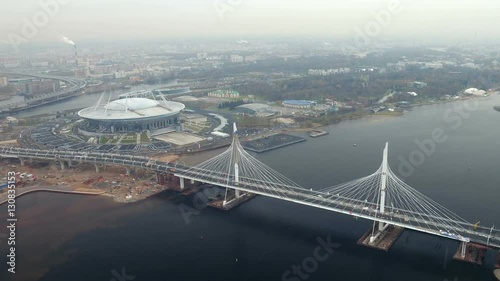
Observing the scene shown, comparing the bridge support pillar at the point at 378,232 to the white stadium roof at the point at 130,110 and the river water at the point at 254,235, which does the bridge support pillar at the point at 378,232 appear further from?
the white stadium roof at the point at 130,110

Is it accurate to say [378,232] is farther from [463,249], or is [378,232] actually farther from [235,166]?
[235,166]

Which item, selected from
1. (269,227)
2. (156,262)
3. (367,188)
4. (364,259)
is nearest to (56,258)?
(156,262)

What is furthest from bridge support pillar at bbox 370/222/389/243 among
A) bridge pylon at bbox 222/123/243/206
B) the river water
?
bridge pylon at bbox 222/123/243/206

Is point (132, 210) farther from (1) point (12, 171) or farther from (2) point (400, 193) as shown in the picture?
(2) point (400, 193)

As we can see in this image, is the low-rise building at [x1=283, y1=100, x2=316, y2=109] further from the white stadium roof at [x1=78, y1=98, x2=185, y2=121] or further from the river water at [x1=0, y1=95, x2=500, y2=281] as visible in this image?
the river water at [x1=0, y1=95, x2=500, y2=281]

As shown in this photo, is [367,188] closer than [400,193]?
No

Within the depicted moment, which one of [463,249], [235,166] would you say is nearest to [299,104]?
[235,166]

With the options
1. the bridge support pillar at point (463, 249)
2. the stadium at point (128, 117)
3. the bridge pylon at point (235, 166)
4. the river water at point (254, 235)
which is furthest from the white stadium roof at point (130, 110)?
the bridge support pillar at point (463, 249)
